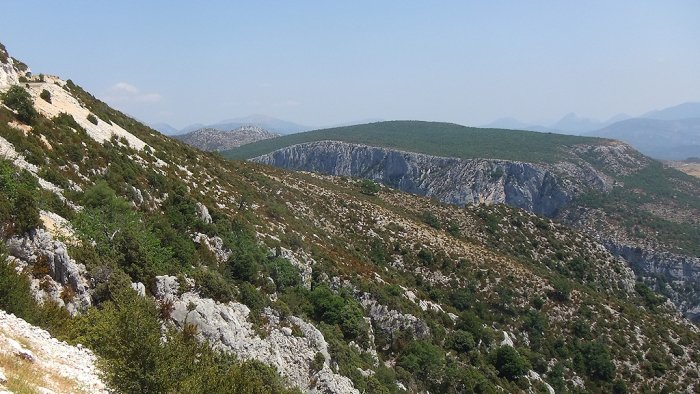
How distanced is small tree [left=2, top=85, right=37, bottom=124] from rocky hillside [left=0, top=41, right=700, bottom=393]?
0.10 meters

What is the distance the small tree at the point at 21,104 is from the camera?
2430 cm

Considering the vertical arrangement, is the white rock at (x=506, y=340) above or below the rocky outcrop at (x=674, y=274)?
above

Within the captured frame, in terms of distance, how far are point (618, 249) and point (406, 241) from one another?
80.8 m

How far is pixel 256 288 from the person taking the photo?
78.7ft

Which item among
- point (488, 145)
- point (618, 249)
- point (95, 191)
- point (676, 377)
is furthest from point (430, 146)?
point (95, 191)

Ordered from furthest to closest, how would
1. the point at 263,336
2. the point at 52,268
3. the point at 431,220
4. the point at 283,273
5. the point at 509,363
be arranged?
the point at 431,220 → the point at 509,363 → the point at 283,273 → the point at 263,336 → the point at 52,268

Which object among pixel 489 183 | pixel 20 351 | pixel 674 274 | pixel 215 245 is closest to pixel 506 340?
pixel 215 245

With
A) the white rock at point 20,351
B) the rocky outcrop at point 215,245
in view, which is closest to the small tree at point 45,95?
the rocky outcrop at point 215,245

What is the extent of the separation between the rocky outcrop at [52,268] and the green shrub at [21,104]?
14.0 meters

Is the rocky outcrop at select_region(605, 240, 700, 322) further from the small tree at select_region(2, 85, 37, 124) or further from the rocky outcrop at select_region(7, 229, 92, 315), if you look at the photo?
the small tree at select_region(2, 85, 37, 124)

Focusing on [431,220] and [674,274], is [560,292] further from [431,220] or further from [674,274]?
[674,274]

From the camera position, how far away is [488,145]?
19075 centimetres

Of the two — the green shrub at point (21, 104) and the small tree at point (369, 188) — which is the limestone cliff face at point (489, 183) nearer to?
the small tree at point (369, 188)

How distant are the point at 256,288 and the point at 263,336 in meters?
4.42
